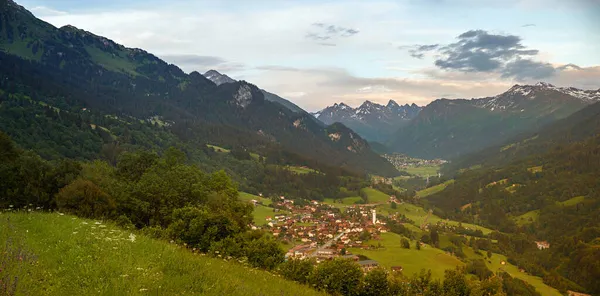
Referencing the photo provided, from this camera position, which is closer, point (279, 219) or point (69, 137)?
point (279, 219)

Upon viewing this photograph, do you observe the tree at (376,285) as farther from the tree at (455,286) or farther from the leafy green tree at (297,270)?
the tree at (455,286)

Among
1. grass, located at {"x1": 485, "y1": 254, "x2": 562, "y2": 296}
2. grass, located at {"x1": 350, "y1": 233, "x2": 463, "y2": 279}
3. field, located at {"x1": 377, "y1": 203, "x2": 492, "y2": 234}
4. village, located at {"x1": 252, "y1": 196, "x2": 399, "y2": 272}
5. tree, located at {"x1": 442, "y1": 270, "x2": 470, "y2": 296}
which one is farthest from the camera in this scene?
field, located at {"x1": 377, "y1": 203, "x2": 492, "y2": 234}

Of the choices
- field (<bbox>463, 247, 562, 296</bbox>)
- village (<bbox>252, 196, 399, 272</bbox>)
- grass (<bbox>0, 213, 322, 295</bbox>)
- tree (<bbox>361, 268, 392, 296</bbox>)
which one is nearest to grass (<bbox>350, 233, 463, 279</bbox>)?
village (<bbox>252, 196, 399, 272</bbox>)

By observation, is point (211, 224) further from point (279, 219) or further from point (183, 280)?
point (279, 219)

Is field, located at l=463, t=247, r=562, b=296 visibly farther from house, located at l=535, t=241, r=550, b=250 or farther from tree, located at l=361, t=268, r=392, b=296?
tree, located at l=361, t=268, r=392, b=296

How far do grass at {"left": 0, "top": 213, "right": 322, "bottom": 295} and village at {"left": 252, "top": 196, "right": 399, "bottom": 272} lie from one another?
58.1 metres

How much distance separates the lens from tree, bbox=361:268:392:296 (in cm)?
2592

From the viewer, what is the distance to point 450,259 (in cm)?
9125

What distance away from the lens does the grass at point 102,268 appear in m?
8.16

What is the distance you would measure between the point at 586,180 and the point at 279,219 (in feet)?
562

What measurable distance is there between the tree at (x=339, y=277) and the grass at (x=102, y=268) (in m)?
11.3

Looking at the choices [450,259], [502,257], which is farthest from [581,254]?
[450,259]

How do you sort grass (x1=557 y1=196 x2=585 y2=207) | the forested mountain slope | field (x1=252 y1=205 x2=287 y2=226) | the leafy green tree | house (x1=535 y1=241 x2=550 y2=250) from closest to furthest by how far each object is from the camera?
the leafy green tree
the forested mountain slope
field (x1=252 y1=205 x2=287 y2=226)
house (x1=535 y1=241 x2=550 y2=250)
grass (x1=557 y1=196 x2=585 y2=207)

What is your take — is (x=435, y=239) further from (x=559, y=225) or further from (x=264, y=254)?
(x=264, y=254)
